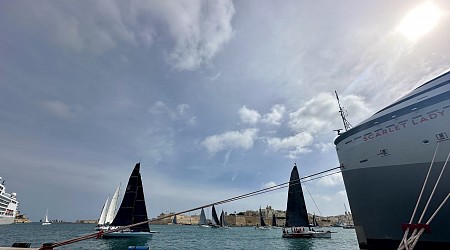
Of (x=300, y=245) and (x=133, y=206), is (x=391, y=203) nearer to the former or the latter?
(x=300, y=245)

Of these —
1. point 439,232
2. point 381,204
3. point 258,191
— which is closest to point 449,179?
point 439,232

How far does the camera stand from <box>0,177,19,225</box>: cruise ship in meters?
97.2

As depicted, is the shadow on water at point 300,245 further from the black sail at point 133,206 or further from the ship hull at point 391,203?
the black sail at point 133,206

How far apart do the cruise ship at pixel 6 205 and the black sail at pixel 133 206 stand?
9247 centimetres

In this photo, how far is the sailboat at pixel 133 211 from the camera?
139 feet

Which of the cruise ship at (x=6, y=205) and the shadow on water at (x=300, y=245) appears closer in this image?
the shadow on water at (x=300, y=245)

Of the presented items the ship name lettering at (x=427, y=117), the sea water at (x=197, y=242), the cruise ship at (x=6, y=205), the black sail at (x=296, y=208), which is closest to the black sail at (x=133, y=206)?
the sea water at (x=197, y=242)

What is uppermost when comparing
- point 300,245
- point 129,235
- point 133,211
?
point 133,211

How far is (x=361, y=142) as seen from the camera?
41.8 feet

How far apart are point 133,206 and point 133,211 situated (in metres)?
0.95

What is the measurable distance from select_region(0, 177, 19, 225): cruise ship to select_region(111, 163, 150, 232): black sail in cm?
9247

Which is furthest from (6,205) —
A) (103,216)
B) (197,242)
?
(197,242)

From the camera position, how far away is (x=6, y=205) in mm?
103875

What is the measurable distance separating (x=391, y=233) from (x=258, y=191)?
7258 mm
